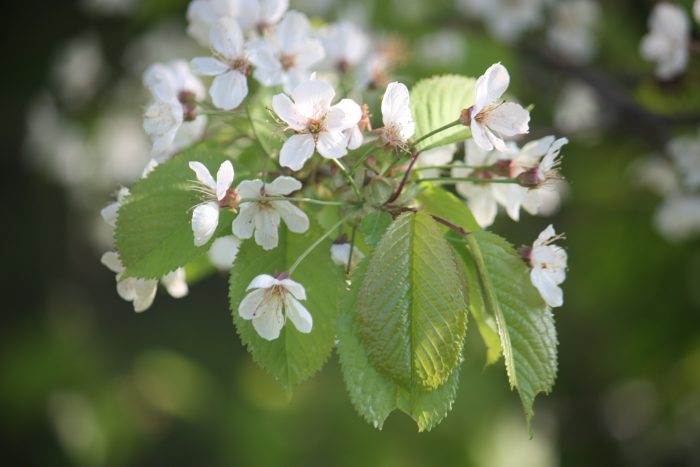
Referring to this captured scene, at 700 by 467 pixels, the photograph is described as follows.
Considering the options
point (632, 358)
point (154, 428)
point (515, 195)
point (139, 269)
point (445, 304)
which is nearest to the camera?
point (445, 304)

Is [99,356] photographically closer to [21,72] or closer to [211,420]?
[211,420]

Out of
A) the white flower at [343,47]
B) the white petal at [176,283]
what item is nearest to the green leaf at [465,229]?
the white petal at [176,283]

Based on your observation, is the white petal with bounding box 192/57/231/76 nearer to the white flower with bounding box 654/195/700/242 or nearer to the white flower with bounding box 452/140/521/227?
the white flower with bounding box 452/140/521/227

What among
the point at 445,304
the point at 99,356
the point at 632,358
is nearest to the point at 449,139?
the point at 445,304

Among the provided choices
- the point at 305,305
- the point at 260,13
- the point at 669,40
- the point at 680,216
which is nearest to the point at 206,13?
the point at 260,13

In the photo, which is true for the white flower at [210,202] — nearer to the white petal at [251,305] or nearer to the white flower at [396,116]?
the white petal at [251,305]

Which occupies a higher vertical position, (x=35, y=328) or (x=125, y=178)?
(x=125, y=178)

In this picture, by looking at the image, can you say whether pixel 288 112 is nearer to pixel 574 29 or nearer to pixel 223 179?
pixel 223 179

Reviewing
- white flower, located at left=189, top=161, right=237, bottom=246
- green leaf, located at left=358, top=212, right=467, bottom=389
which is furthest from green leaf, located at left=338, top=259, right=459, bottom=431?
white flower, located at left=189, top=161, right=237, bottom=246
